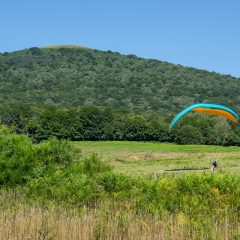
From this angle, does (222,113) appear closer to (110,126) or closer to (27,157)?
(27,157)

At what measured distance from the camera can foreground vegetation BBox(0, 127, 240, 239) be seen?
29.4ft

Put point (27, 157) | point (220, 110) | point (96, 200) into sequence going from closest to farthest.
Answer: point (96, 200) → point (27, 157) → point (220, 110)

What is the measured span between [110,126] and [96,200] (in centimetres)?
9255

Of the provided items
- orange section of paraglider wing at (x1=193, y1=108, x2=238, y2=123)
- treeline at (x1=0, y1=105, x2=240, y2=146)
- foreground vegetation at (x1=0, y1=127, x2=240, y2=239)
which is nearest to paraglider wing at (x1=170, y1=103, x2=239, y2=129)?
orange section of paraglider wing at (x1=193, y1=108, x2=238, y2=123)

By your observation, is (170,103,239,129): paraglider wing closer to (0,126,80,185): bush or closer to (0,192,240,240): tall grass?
(0,126,80,185): bush

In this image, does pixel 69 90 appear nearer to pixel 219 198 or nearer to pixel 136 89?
pixel 136 89

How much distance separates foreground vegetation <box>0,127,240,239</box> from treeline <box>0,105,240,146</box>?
82247mm

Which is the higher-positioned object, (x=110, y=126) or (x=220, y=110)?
(x=220, y=110)

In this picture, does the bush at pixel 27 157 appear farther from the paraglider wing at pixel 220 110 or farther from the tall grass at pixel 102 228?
the paraglider wing at pixel 220 110

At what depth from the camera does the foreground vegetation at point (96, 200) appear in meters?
8.95

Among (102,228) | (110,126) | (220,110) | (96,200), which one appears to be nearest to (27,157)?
(96,200)

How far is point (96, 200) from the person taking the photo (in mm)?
12398

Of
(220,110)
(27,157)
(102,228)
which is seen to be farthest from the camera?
(220,110)

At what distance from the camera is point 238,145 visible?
95000mm
